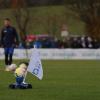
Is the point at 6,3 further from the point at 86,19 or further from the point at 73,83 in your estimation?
the point at 73,83

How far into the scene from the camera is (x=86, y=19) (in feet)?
193

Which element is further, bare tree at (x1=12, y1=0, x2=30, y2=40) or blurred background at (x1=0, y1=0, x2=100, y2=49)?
bare tree at (x1=12, y1=0, x2=30, y2=40)

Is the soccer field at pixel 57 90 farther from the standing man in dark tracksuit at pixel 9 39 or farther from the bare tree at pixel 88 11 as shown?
the bare tree at pixel 88 11

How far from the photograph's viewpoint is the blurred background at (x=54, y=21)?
1986 inches

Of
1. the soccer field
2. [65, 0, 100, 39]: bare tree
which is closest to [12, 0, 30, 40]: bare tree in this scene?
[65, 0, 100, 39]: bare tree

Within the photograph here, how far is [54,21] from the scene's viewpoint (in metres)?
68.2

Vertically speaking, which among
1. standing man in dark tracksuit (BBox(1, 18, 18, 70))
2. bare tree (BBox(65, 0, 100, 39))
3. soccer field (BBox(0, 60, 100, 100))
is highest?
bare tree (BBox(65, 0, 100, 39))

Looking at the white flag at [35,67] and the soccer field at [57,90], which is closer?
the soccer field at [57,90]

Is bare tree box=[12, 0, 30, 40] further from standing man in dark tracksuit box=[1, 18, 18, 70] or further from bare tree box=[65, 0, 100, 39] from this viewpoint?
standing man in dark tracksuit box=[1, 18, 18, 70]

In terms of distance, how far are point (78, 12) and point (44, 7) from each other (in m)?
20.2

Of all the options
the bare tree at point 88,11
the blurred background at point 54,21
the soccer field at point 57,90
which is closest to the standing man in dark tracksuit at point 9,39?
the soccer field at point 57,90

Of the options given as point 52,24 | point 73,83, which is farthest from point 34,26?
point 73,83

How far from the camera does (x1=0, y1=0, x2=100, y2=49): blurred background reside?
5045cm

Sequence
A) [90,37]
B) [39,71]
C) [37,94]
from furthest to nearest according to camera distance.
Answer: [90,37], [39,71], [37,94]
